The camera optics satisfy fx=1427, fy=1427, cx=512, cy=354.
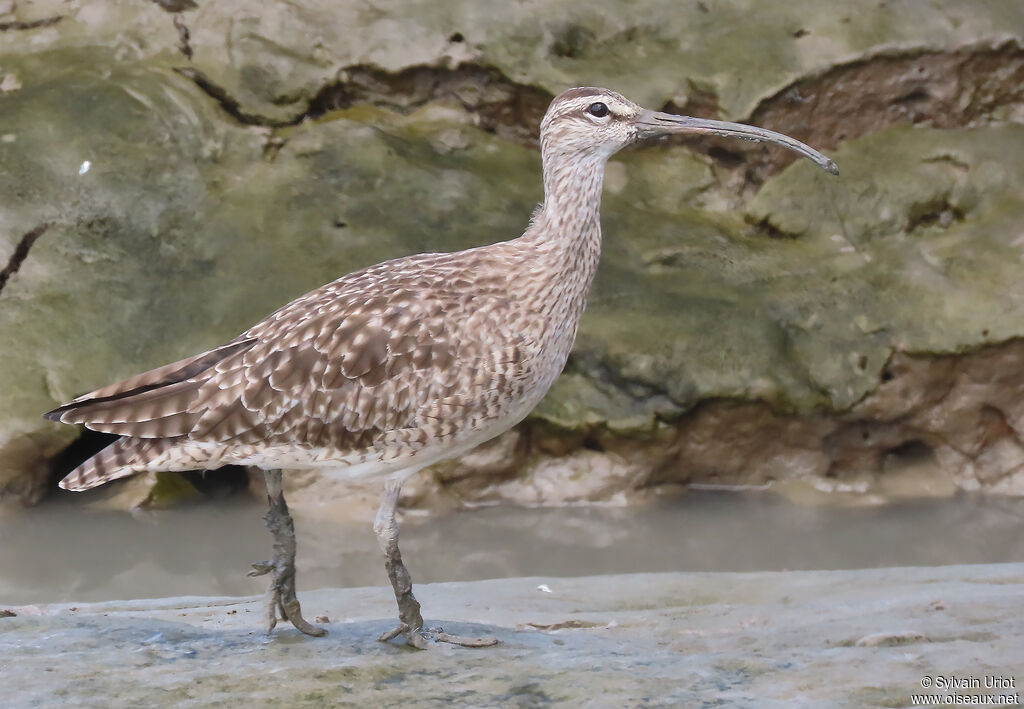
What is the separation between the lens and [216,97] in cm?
998

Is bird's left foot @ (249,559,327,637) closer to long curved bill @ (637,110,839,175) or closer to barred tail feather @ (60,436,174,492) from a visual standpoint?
barred tail feather @ (60,436,174,492)

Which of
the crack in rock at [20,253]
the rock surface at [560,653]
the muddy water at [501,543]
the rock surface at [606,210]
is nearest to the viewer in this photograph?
the rock surface at [560,653]

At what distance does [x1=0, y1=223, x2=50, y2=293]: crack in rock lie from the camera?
908cm

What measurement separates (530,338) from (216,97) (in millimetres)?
5147

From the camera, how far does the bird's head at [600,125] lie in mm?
6012

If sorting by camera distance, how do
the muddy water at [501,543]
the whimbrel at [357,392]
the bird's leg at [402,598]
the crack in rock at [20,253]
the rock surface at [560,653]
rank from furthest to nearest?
the crack in rock at [20,253], the muddy water at [501,543], the whimbrel at [357,392], the bird's leg at [402,598], the rock surface at [560,653]

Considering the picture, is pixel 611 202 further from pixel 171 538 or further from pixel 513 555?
pixel 171 538

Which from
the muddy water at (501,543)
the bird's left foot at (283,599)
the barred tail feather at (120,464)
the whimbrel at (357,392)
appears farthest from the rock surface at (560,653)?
the muddy water at (501,543)

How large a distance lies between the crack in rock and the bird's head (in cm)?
445

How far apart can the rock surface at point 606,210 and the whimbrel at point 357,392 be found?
3.12m

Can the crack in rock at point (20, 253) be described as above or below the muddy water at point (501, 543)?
above

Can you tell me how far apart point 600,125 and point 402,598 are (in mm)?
2134

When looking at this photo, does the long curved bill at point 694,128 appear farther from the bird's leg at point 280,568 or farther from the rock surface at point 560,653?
the bird's leg at point 280,568

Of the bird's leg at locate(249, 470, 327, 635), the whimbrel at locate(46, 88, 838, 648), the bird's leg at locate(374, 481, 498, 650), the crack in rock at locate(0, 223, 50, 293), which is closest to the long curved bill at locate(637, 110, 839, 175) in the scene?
the whimbrel at locate(46, 88, 838, 648)
